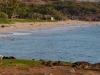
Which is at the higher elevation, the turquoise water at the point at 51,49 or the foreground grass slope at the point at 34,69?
the foreground grass slope at the point at 34,69

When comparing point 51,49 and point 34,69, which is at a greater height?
point 34,69

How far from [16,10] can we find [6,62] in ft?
306

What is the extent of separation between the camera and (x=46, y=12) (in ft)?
503

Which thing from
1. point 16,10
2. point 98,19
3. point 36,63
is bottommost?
point 98,19

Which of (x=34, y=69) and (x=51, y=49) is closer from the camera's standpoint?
(x=34, y=69)

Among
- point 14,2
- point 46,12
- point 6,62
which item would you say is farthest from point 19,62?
point 46,12

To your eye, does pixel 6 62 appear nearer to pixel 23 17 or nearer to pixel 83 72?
pixel 83 72

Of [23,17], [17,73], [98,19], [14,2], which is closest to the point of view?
[17,73]

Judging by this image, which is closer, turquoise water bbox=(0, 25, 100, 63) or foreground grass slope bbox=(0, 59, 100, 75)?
foreground grass slope bbox=(0, 59, 100, 75)

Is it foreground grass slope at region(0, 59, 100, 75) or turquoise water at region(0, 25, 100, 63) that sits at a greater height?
foreground grass slope at region(0, 59, 100, 75)

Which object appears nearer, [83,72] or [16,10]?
[83,72]

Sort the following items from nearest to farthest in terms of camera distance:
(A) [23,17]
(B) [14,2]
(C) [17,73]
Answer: (C) [17,73], (B) [14,2], (A) [23,17]

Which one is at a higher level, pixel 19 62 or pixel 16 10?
pixel 19 62

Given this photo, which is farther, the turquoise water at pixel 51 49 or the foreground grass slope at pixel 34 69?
the turquoise water at pixel 51 49
